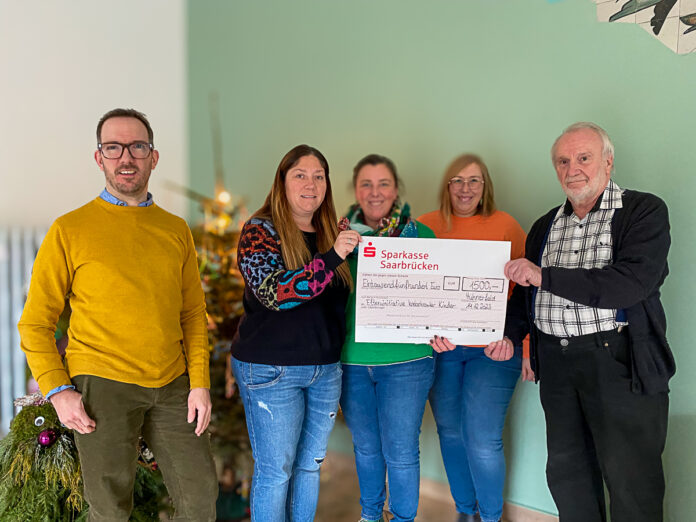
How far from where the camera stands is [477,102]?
2566 millimetres

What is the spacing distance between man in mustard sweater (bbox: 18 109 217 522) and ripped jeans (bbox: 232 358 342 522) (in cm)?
16

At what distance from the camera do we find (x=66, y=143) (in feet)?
11.2

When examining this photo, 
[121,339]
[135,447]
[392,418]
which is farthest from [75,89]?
[392,418]

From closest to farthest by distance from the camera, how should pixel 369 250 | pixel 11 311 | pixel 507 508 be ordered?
1. pixel 369 250
2. pixel 507 508
3. pixel 11 311

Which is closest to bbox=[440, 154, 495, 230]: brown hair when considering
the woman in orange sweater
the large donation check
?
the woman in orange sweater

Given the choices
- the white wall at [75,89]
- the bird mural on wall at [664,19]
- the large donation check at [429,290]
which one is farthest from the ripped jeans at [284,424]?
the white wall at [75,89]

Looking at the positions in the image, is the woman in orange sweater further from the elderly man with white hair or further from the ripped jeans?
the ripped jeans

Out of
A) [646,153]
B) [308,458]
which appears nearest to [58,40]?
[308,458]

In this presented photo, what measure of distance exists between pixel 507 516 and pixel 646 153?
1690 mm

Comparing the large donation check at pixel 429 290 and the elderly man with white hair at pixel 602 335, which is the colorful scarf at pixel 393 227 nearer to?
the large donation check at pixel 429 290

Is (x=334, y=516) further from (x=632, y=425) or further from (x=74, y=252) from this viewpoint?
(x=74, y=252)

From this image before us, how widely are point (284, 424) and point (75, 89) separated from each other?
2764mm

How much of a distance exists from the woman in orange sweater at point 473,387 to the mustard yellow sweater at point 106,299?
1126 millimetres

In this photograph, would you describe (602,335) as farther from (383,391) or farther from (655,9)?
(655,9)
